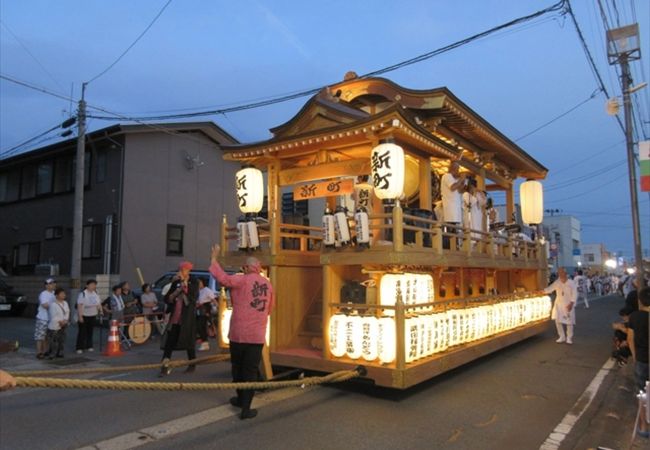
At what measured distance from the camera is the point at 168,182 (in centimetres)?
2028

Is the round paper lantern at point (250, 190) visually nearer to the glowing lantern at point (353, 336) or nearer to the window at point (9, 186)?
the glowing lantern at point (353, 336)

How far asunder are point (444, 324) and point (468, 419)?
Answer: 185 cm

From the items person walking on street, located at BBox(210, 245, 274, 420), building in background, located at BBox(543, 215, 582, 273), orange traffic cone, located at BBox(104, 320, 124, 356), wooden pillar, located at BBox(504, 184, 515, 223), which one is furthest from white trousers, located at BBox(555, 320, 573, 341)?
building in background, located at BBox(543, 215, 582, 273)

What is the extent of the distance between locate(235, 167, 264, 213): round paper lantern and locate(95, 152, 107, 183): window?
12470 mm

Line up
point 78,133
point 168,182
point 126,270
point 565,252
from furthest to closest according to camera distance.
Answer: point 565,252 < point 168,182 < point 126,270 < point 78,133

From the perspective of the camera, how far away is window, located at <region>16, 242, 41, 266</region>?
22.6 metres

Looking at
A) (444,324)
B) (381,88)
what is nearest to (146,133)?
(381,88)

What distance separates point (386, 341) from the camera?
6.56 meters

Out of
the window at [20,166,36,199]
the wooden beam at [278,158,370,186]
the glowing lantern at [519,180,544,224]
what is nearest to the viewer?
the wooden beam at [278,158,370,186]

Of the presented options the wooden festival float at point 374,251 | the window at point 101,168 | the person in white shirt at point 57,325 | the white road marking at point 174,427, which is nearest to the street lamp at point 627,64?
the wooden festival float at point 374,251

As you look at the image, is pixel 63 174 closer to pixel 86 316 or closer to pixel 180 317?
pixel 86 316

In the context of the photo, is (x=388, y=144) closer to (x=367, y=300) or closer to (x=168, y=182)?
(x=367, y=300)

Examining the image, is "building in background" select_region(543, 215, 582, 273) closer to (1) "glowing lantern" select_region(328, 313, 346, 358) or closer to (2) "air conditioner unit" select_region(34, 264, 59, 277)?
(2) "air conditioner unit" select_region(34, 264, 59, 277)

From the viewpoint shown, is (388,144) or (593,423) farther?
(388,144)
